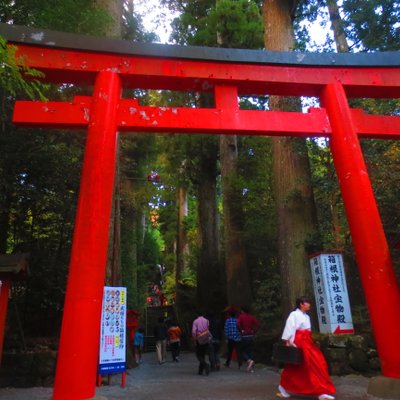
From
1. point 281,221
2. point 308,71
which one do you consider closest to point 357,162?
point 308,71

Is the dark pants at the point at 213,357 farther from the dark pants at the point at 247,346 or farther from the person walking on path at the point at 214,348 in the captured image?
the dark pants at the point at 247,346

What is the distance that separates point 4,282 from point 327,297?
559 cm

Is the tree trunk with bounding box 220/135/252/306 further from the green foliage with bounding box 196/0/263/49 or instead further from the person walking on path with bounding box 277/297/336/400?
the person walking on path with bounding box 277/297/336/400

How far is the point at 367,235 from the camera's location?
5.99m

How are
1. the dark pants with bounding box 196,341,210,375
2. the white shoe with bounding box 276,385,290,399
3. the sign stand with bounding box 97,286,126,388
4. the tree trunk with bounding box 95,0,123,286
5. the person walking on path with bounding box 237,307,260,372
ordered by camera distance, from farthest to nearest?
the person walking on path with bounding box 237,307,260,372 → the tree trunk with bounding box 95,0,123,286 → the dark pants with bounding box 196,341,210,375 → the sign stand with bounding box 97,286,126,388 → the white shoe with bounding box 276,385,290,399

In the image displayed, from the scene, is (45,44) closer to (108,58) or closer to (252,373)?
(108,58)

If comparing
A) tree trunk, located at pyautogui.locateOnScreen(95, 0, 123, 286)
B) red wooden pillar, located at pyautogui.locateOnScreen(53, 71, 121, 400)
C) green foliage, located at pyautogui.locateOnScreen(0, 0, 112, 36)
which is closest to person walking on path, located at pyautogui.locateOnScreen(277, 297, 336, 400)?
red wooden pillar, located at pyautogui.locateOnScreen(53, 71, 121, 400)

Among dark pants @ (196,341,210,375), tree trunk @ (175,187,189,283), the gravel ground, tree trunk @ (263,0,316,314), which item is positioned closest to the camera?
the gravel ground

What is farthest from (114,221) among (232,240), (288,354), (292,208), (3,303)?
(288,354)

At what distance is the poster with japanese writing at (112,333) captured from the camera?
6.52 metres

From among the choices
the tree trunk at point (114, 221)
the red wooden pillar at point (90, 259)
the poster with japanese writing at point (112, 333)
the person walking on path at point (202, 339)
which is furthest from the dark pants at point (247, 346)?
the red wooden pillar at point (90, 259)

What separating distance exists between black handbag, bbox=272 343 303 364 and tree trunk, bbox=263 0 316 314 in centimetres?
335

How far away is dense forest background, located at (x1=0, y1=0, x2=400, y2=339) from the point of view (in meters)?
8.53

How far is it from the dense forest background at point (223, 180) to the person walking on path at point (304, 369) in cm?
317
